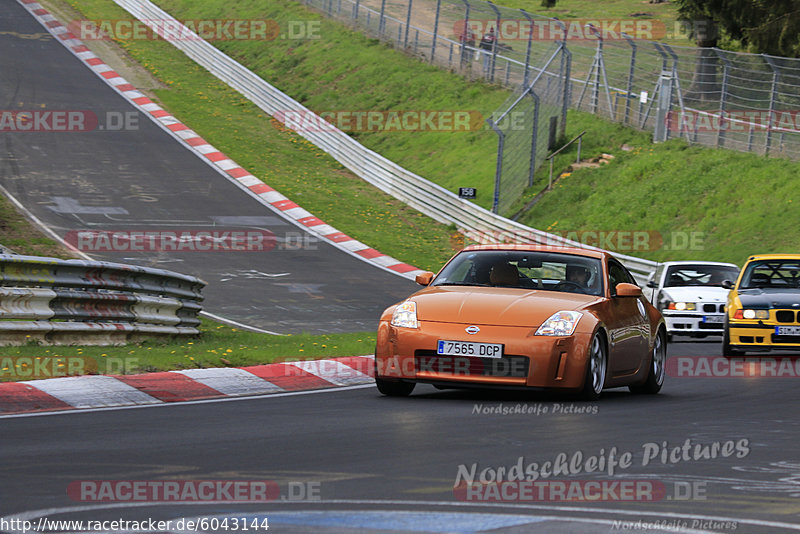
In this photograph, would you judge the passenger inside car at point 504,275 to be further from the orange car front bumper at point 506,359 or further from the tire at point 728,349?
the tire at point 728,349

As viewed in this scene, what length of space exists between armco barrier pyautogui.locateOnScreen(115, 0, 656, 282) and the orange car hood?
48.6 ft

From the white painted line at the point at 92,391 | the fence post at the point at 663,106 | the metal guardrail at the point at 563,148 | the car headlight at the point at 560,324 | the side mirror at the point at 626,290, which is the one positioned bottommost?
the white painted line at the point at 92,391

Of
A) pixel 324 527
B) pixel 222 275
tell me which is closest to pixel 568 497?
pixel 324 527

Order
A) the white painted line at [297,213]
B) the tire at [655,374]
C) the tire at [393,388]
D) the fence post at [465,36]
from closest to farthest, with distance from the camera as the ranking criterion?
1. the tire at [393,388]
2. the tire at [655,374]
3. the white painted line at [297,213]
4. the fence post at [465,36]

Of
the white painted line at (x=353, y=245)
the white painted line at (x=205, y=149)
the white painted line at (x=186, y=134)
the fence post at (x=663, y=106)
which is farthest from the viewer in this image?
the white painted line at (x=186, y=134)

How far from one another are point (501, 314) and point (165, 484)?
4.62 m

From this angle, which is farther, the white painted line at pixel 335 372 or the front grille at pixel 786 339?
the front grille at pixel 786 339

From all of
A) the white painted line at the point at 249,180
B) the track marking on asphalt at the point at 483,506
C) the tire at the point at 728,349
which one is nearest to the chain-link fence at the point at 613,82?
the white painted line at the point at 249,180

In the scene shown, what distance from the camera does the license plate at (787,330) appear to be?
52.7ft

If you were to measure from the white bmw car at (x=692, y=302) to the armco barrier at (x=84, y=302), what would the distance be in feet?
29.0

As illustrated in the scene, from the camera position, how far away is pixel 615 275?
1160 centimetres

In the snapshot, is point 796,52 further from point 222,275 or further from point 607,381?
point 607,381

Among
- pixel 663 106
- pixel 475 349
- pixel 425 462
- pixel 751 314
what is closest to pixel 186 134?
pixel 663 106

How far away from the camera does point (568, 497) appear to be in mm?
5664
